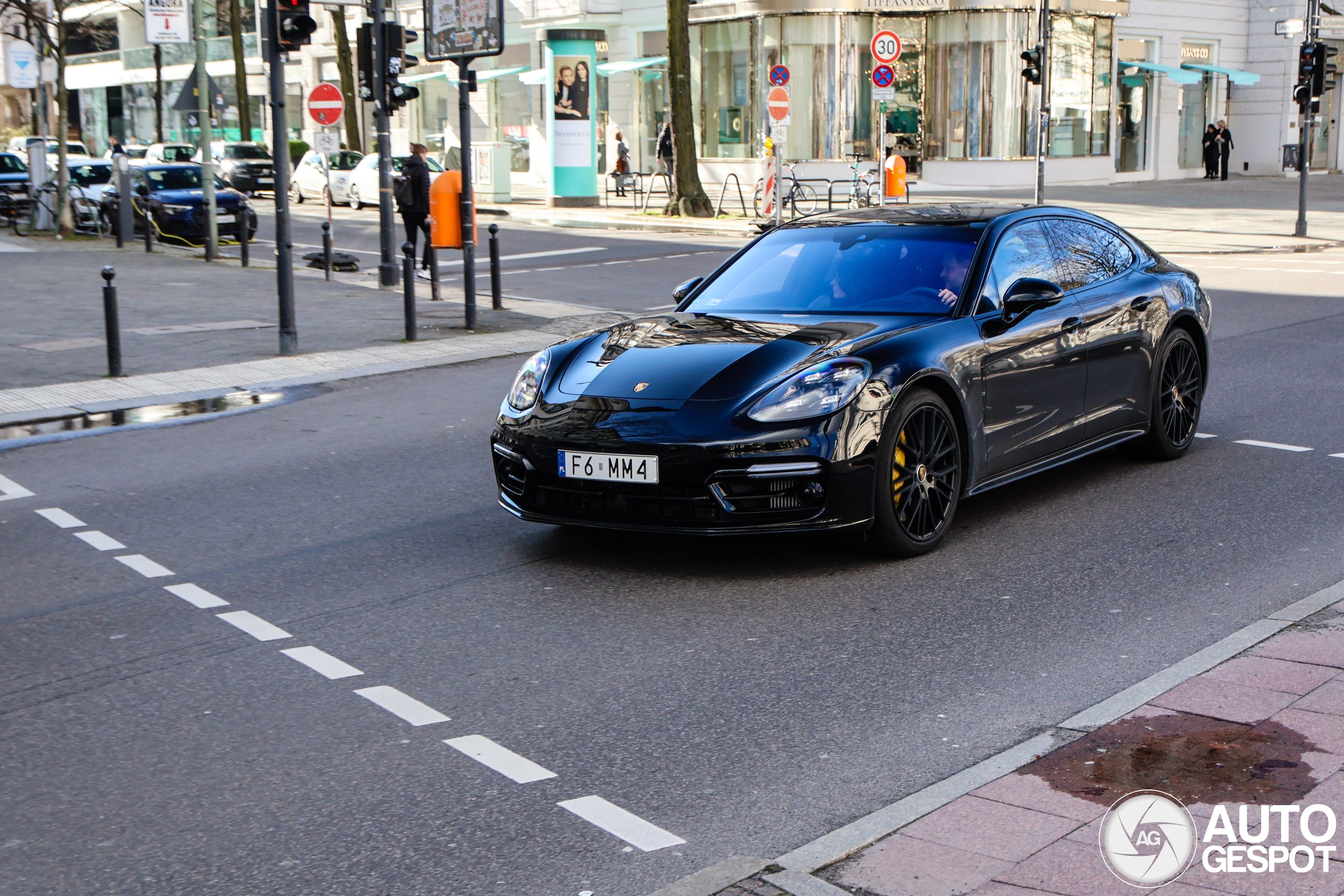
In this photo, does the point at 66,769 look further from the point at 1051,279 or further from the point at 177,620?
the point at 1051,279

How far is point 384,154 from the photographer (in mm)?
19812

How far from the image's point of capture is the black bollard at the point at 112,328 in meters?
12.2

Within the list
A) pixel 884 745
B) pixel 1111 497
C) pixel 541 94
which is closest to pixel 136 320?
pixel 1111 497

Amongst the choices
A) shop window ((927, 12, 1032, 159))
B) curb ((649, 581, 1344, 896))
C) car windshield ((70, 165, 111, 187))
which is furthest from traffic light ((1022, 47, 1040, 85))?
curb ((649, 581, 1344, 896))

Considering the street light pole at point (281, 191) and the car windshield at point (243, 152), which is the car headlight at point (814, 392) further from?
the car windshield at point (243, 152)

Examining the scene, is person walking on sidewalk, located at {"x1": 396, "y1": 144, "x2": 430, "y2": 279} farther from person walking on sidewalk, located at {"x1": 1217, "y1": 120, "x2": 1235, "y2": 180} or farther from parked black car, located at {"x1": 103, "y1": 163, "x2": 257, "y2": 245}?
person walking on sidewalk, located at {"x1": 1217, "y1": 120, "x2": 1235, "y2": 180}

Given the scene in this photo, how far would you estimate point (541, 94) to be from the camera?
47.2 m

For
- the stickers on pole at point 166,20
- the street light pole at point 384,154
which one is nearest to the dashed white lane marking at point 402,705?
the street light pole at point 384,154

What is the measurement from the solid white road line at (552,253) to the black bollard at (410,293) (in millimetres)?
9364

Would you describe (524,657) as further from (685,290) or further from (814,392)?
(685,290)

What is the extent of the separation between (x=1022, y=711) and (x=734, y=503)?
5.60ft

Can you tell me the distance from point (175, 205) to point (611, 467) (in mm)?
23183

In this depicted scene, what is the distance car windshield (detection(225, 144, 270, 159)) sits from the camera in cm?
4528

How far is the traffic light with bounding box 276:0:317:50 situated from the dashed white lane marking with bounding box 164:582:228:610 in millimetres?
8615
